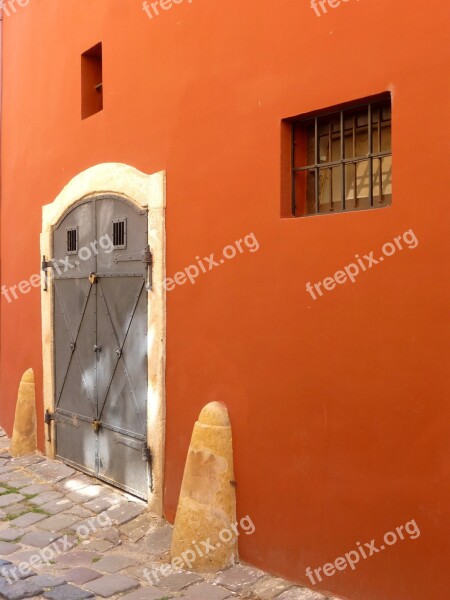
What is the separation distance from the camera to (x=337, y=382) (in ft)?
13.6

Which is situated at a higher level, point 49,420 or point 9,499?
point 49,420

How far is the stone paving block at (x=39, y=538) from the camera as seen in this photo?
17.8ft

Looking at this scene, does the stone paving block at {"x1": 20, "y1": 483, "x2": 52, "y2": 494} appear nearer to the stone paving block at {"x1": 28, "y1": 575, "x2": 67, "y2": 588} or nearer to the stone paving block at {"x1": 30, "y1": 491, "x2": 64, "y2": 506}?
the stone paving block at {"x1": 30, "y1": 491, "x2": 64, "y2": 506}

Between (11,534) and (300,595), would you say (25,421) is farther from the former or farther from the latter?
(300,595)

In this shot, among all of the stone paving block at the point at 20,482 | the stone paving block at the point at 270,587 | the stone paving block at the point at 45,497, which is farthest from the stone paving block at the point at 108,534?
the stone paving block at the point at 20,482

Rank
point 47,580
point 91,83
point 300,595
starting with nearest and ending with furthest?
point 300,595, point 47,580, point 91,83

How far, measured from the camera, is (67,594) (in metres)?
4.52

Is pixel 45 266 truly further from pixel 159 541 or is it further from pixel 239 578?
pixel 239 578

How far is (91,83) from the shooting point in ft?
23.1

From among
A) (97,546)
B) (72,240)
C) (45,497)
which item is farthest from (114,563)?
(72,240)

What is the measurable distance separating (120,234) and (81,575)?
2733mm

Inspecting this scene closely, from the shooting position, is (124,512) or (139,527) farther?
(124,512)

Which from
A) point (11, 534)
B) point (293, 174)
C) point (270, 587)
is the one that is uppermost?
point (293, 174)

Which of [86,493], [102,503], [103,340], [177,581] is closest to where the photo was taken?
[177,581]
